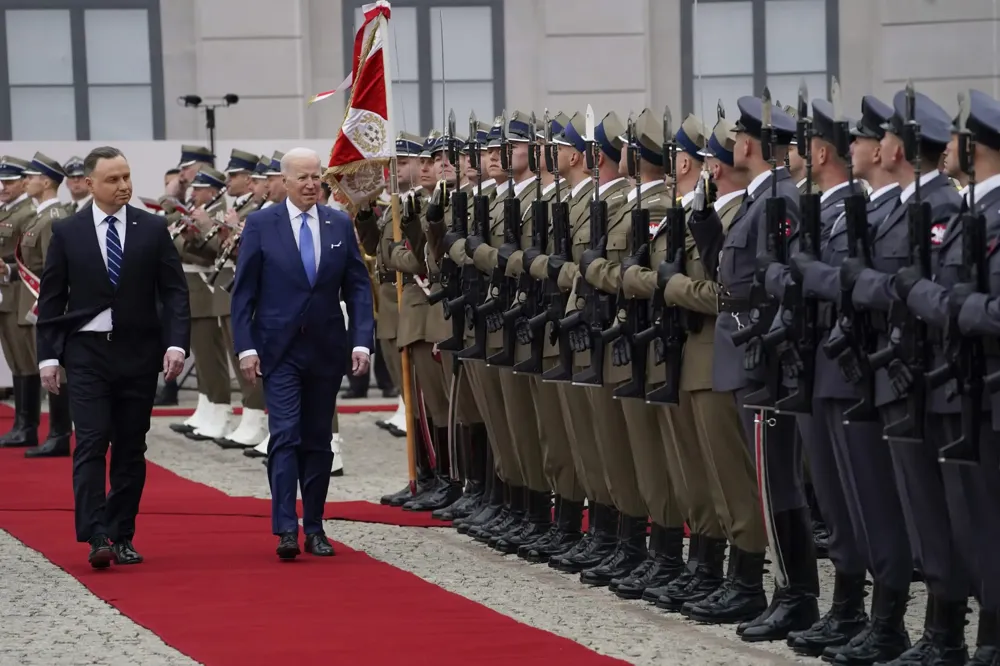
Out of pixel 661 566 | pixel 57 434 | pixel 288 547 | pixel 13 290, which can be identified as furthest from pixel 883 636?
pixel 13 290

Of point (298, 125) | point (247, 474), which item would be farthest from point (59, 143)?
point (247, 474)

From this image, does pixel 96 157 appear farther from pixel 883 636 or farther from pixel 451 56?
pixel 451 56

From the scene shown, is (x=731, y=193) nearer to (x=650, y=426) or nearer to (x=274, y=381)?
(x=650, y=426)

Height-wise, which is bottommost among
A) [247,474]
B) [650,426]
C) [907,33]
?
[247,474]

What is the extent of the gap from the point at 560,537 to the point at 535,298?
42.6 inches

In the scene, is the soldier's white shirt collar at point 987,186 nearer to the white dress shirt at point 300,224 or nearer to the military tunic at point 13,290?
the white dress shirt at point 300,224

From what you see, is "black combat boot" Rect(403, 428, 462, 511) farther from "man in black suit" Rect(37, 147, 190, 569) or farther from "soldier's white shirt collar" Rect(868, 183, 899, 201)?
"soldier's white shirt collar" Rect(868, 183, 899, 201)

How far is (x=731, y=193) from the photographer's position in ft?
25.8

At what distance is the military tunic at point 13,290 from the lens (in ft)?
50.5

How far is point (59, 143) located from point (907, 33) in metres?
7.70

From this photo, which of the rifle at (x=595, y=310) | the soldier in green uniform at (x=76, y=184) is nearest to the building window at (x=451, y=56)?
the soldier in green uniform at (x=76, y=184)

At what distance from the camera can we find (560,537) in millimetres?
9570

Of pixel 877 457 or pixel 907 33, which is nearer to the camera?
pixel 877 457

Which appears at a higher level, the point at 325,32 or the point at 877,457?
the point at 325,32
